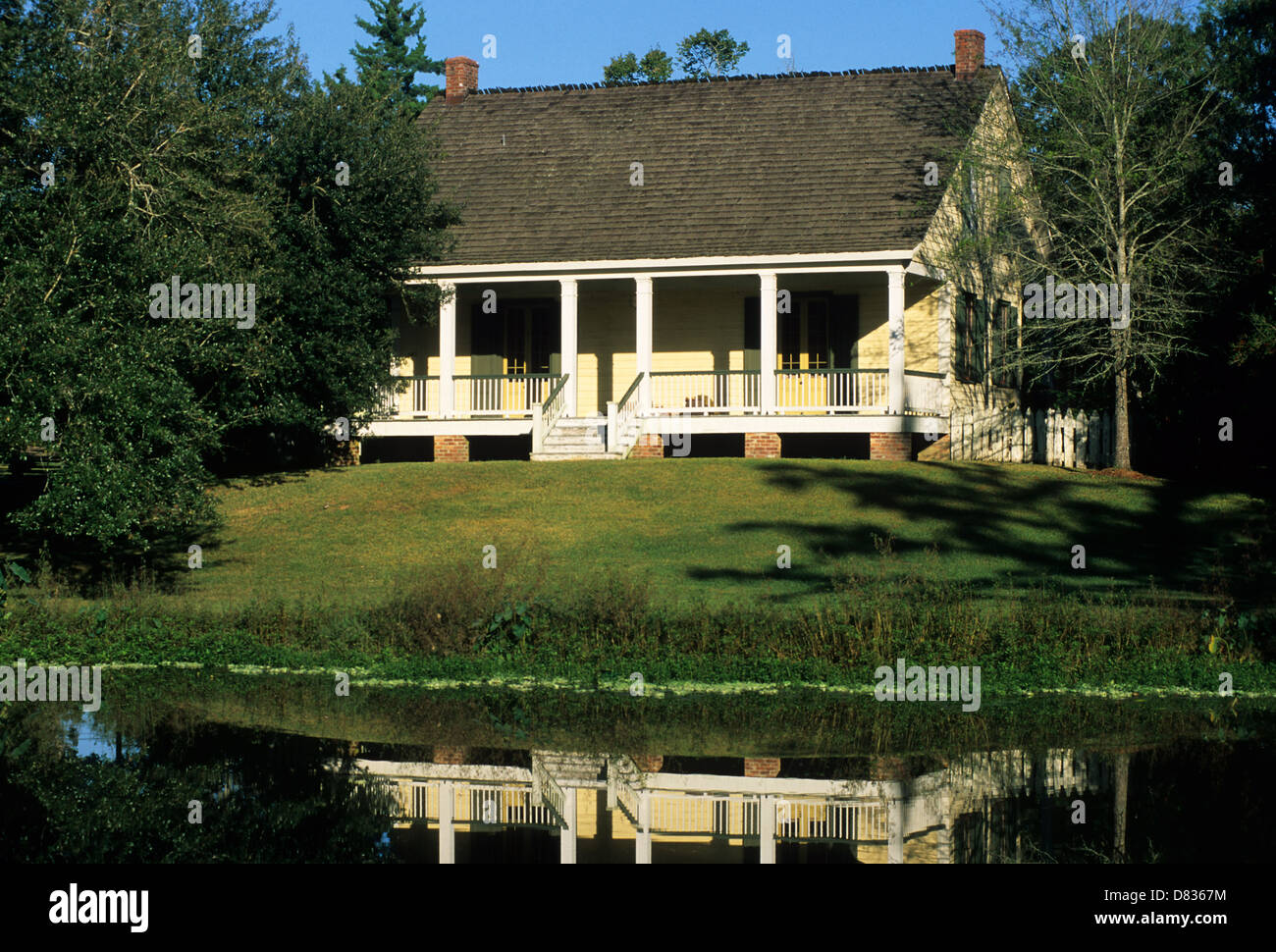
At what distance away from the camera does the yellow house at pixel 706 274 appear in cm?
2753

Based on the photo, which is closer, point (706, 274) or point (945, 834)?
point (945, 834)

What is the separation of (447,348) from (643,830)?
21093mm

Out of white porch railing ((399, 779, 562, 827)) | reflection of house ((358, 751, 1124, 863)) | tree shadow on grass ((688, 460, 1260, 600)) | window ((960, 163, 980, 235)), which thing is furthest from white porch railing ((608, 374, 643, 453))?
white porch railing ((399, 779, 562, 827))

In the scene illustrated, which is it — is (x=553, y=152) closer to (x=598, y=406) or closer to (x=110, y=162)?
(x=598, y=406)

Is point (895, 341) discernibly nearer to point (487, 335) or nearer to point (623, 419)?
point (623, 419)

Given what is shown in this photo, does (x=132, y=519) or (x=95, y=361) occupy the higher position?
(x=95, y=361)

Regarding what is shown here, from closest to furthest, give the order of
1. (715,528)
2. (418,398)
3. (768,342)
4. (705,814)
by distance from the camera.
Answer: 1. (705,814)
2. (715,528)
3. (768,342)
4. (418,398)

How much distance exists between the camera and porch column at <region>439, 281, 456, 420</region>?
1129 inches

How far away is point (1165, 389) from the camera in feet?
96.5

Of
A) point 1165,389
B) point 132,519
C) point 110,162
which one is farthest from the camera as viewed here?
point 1165,389

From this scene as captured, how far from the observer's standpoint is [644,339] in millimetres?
27922

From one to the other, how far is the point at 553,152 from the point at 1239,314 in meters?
13.9

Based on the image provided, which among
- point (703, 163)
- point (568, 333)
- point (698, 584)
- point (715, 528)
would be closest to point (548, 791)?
point (698, 584)

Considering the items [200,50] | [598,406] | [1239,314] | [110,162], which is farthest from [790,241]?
[110,162]
